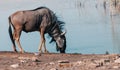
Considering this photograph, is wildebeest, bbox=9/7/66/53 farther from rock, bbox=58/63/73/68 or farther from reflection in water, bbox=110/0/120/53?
rock, bbox=58/63/73/68

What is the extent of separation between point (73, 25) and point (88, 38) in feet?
16.3

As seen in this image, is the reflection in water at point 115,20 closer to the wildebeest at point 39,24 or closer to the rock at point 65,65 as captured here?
the wildebeest at point 39,24

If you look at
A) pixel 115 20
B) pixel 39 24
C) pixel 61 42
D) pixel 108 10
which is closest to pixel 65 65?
pixel 39 24

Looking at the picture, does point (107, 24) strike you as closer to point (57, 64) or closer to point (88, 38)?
point (88, 38)

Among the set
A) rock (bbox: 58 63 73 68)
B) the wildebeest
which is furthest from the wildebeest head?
rock (bbox: 58 63 73 68)

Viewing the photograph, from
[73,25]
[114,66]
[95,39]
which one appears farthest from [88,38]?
[114,66]

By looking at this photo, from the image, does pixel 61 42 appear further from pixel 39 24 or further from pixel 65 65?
pixel 65 65

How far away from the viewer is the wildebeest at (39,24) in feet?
63.0

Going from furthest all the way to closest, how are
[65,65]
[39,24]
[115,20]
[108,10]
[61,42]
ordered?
[108,10] < [115,20] < [61,42] < [39,24] < [65,65]

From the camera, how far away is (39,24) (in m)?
20.1

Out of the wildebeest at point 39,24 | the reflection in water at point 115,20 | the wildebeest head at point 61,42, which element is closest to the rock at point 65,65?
the wildebeest at point 39,24

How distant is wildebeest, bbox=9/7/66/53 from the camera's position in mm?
19203

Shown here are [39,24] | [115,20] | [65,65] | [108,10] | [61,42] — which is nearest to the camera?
[65,65]

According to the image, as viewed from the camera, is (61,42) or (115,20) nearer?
(61,42)
